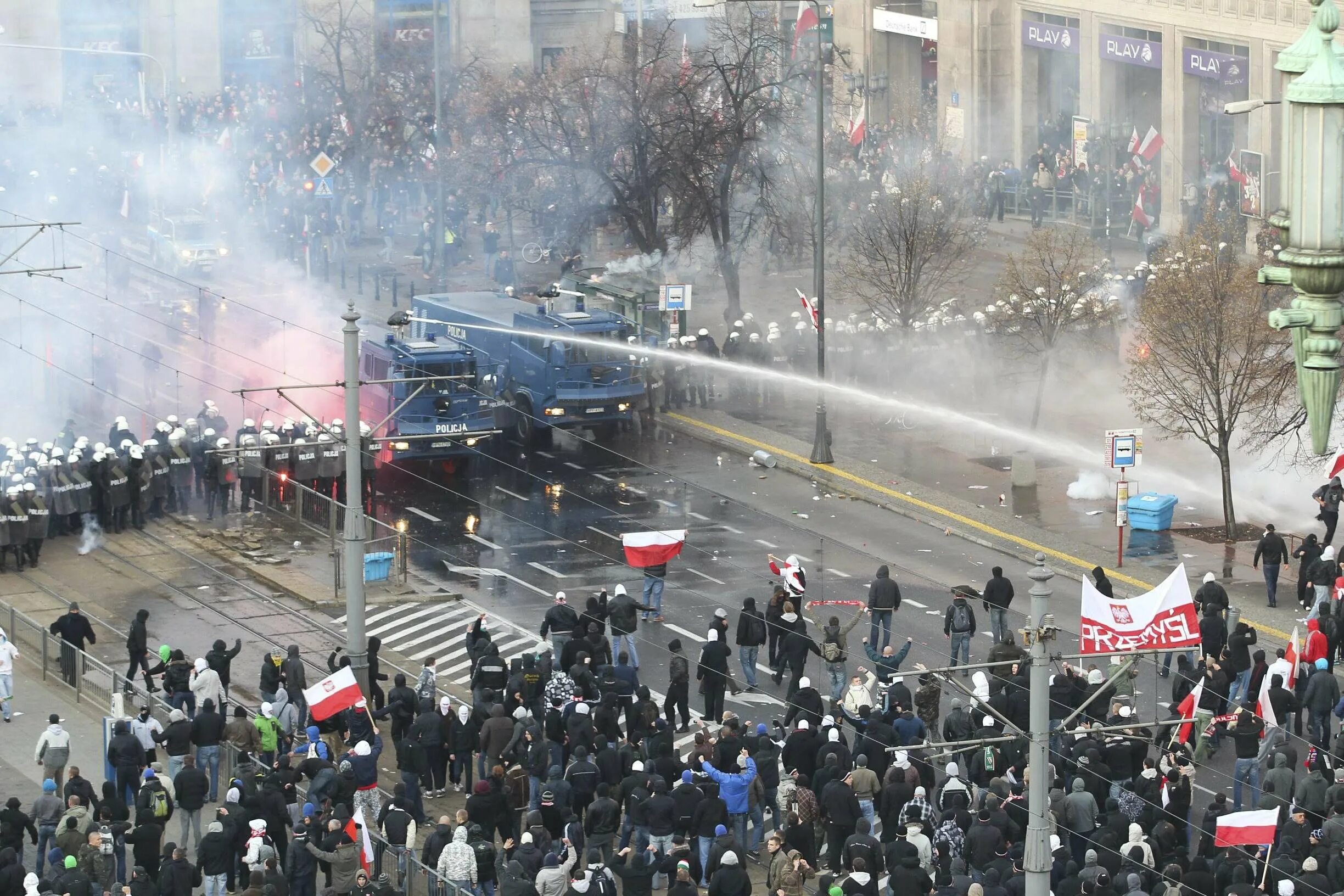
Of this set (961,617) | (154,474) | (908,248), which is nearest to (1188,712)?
(961,617)

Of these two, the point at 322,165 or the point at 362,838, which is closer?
the point at 362,838

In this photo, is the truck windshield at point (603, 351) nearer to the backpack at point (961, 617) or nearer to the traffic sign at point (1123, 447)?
the traffic sign at point (1123, 447)

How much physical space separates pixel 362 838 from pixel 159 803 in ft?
7.49

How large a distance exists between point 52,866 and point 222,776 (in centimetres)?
438

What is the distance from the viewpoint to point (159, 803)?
83.0 feet

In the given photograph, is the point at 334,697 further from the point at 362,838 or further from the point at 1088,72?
the point at 1088,72

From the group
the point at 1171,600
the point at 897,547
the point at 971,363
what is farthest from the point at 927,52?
the point at 1171,600

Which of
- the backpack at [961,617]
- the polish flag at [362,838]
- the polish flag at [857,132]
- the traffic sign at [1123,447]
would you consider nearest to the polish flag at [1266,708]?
the backpack at [961,617]

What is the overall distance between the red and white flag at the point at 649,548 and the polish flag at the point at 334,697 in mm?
7727

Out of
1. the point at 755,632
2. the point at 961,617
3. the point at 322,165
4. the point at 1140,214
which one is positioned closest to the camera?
the point at 755,632

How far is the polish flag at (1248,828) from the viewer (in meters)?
23.0

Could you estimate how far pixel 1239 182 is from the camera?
6053 centimetres

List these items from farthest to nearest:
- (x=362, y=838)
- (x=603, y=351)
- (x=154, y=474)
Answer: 1. (x=603, y=351)
2. (x=154, y=474)
3. (x=362, y=838)

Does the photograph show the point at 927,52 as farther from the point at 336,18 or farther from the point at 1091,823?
the point at 1091,823
